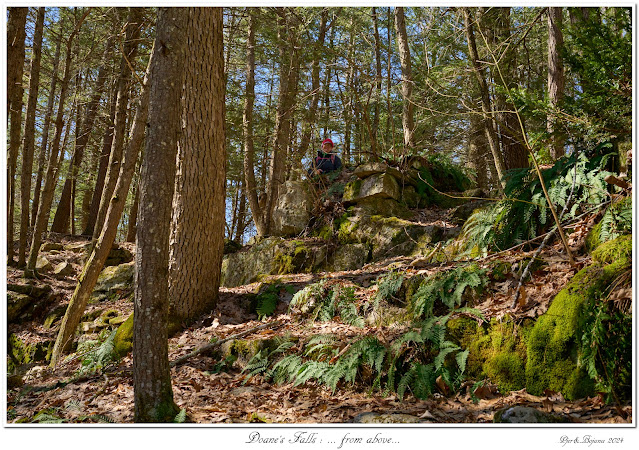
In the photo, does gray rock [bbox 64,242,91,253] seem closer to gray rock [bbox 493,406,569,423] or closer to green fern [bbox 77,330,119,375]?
green fern [bbox 77,330,119,375]

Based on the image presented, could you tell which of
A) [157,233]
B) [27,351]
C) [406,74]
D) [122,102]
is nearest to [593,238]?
[157,233]

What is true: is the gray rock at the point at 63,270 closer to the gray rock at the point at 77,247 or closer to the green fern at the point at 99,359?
the gray rock at the point at 77,247

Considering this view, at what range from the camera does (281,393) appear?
3.98 meters

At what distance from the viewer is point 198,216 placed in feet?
20.1

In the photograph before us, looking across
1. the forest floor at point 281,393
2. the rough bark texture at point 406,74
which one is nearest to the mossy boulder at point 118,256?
the forest floor at point 281,393

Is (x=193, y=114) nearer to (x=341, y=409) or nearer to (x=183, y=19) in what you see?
(x=183, y=19)

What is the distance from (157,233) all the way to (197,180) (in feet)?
9.55

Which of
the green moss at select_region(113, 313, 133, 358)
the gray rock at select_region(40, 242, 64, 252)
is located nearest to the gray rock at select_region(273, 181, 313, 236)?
the green moss at select_region(113, 313, 133, 358)

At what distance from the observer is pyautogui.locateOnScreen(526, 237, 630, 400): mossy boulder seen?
3139 mm

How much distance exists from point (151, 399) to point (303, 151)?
7.91 metres

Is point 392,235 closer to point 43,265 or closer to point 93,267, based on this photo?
point 93,267

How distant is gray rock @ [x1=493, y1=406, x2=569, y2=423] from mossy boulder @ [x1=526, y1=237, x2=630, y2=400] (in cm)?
38
